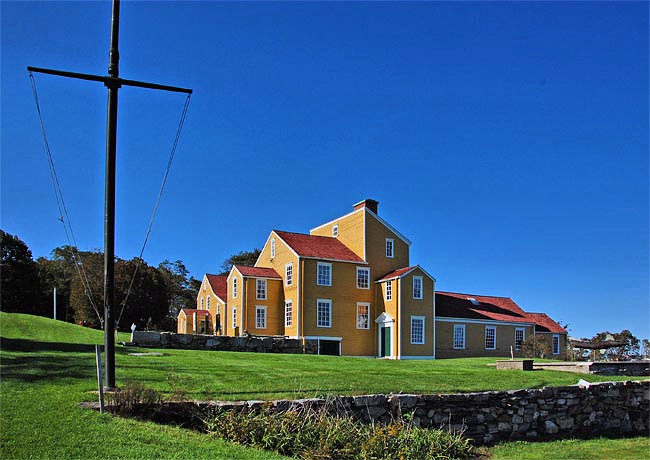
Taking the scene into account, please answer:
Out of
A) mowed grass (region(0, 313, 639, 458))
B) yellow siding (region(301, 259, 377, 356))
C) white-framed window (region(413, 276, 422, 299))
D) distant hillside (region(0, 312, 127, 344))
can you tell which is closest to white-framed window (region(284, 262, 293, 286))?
yellow siding (region(301, 259, 377, 356))

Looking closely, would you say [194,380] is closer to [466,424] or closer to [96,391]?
[96,391]

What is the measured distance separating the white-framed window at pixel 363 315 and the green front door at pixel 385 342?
1.05 meters

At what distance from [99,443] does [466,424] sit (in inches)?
316

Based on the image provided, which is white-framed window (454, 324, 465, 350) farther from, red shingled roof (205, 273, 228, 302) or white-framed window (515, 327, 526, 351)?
red shingled roof (205, 273, 228, 302)

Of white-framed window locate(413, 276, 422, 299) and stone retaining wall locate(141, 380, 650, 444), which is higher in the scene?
white-framed window locate(413, 276, 422, 299)

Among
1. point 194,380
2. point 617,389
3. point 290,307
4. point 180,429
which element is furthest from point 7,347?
point 290,307

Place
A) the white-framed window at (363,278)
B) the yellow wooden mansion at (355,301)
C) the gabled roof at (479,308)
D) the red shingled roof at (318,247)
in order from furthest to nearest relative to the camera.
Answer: the gabled roof at (479,308) → the white-framed window at (363,278) → the red shingled roof at (318,247) → the yellow wooden mansion at (355,301)

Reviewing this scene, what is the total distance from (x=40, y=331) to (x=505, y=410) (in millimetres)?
19174

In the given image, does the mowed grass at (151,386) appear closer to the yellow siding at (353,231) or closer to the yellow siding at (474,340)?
the yellow siding at (474,340)

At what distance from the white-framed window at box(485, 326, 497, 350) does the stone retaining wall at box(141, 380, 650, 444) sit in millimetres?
22950

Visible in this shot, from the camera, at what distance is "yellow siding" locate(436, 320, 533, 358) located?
37125mm

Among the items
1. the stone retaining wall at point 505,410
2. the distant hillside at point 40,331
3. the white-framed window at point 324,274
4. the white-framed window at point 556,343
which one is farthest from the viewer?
the white-framed window at point 556,343

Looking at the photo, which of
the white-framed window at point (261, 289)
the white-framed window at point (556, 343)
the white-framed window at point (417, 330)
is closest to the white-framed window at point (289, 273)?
Answer: the white-framed window at point (261, 289)

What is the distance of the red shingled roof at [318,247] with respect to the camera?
115 feet
